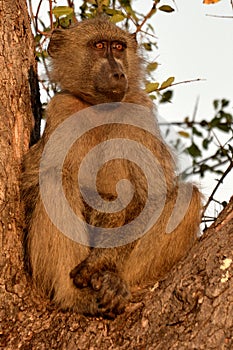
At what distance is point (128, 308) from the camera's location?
3492 millimetres

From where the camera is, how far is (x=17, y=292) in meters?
3.70

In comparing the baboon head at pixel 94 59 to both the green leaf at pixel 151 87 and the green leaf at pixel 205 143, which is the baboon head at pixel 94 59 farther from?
the green leaf at pixel 205 143

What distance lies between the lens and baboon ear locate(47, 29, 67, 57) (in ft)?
17.6

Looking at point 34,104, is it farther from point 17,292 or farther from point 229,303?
point 229,303


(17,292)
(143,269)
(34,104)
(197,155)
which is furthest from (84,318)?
(197,155)

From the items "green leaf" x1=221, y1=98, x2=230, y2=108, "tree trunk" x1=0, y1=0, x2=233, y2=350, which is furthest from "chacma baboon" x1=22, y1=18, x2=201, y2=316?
"green leaf" x1=221, y1=98, x2=230, y2=108

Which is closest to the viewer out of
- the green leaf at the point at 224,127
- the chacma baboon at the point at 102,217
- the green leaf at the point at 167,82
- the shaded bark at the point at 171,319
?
the shaded bark at the point at 171,319

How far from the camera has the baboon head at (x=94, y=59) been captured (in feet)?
15.7

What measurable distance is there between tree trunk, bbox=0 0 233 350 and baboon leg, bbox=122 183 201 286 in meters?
0.50

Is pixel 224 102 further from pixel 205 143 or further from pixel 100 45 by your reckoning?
pixel 100 45

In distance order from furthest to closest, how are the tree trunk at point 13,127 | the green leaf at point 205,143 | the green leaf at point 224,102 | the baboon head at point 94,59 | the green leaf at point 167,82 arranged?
the green leaf at point 224,102 < the green leaf at point 205,143 < the green leaf at point 167,82 < the baboon head at point 94,59 < the tree trunk at point 13,127

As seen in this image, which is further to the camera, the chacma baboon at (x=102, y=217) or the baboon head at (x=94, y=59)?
the baboon head at (x=94, y=59)

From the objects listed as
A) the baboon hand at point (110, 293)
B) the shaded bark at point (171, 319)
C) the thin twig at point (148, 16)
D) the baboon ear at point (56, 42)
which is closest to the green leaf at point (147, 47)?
the thin twig at point (148, 16)

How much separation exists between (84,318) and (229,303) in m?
0.94
